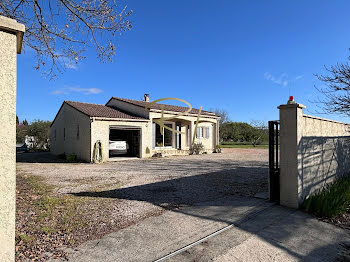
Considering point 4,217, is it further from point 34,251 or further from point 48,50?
point 48,50

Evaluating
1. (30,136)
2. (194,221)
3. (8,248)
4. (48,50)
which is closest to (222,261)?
(194,221)

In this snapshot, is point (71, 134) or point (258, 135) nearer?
point (71, 134)

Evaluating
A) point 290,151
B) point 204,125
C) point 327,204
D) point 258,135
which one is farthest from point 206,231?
point 258,135

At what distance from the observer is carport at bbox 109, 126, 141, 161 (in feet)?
56.0

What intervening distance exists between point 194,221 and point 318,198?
313 centimetres

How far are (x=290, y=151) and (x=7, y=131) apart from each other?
539 cm

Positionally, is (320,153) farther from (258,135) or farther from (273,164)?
(258,135)

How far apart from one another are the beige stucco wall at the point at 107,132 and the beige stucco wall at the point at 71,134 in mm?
463

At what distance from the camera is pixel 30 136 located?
27.0 meters

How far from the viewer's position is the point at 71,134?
669 inches

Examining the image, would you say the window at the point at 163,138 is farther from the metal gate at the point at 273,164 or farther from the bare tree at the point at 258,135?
the bare tree at the point at 258,135

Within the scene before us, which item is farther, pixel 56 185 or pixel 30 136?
pixel 30 136

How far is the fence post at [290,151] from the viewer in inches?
203

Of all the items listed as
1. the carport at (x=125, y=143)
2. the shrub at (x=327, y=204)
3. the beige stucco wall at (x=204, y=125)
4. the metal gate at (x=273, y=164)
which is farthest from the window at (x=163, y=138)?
the shrub at (x=327, y=204)
